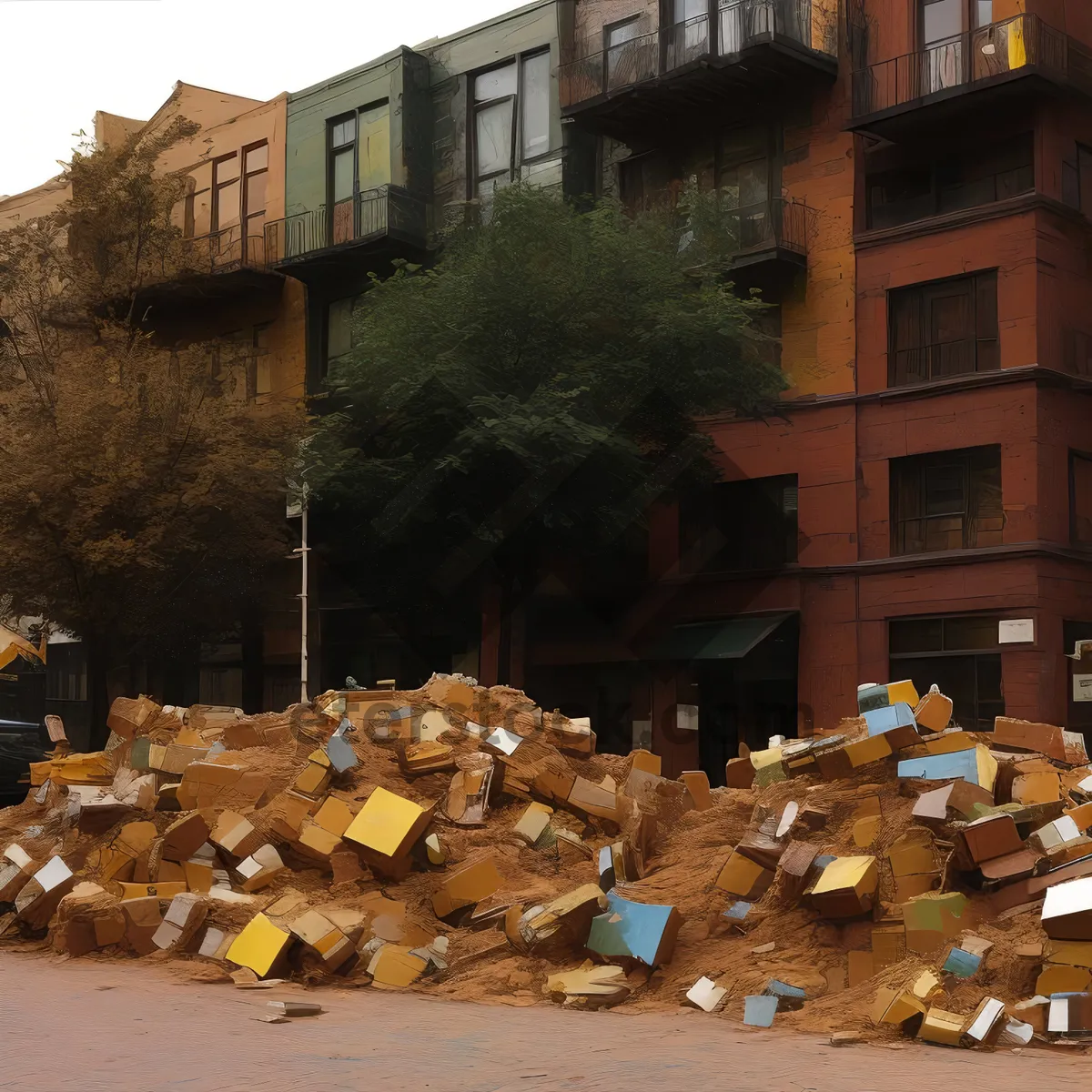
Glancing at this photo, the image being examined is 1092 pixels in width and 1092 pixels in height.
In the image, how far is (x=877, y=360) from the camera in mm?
24859

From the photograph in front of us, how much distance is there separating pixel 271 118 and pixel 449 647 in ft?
43.0

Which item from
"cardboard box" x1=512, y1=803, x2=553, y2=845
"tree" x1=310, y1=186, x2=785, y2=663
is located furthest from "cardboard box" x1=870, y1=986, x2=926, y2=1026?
"tree" x1=310, y1=186, x2=785, y2=663

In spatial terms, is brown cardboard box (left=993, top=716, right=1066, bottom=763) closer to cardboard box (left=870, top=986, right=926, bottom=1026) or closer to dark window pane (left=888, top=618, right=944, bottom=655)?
cardboard box (left=870, top=986, right=926, bottom=1026)

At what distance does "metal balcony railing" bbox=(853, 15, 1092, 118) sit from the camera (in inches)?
917

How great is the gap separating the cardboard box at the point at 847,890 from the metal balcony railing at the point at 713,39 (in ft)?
62.4

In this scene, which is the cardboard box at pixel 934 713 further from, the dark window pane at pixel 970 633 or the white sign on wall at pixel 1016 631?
the dark window pane at pixel 970 633

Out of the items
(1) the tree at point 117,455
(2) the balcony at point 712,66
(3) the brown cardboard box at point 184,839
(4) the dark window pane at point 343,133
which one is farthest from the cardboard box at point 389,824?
(4) the dark window pane at point 343,133

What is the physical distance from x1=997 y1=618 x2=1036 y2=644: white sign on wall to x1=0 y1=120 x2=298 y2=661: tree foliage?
12.0 metres

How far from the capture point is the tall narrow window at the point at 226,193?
33844mm

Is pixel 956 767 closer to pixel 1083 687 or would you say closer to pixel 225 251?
pixel 1083 687

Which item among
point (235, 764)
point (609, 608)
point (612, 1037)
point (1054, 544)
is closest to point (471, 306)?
point (609, 608)

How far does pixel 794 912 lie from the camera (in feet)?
28.5

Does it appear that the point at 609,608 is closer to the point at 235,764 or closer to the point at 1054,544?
the point at 1054,544

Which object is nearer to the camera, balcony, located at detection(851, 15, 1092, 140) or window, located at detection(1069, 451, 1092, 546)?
balcony, located at detection(851, 15, 1092, 140)
